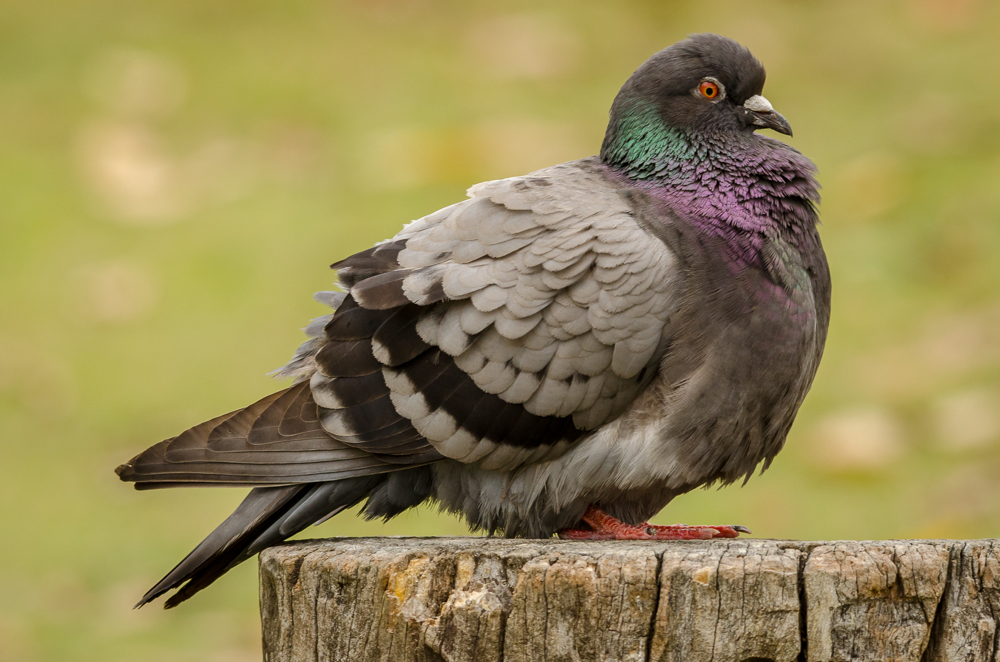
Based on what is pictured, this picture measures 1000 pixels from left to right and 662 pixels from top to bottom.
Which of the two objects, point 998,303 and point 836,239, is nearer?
point 998,303

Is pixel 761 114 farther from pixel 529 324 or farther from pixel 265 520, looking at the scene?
pixel 265 520

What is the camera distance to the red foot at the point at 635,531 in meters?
4.47

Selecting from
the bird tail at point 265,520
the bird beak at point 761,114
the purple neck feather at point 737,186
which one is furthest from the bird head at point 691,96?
the bird tail at point 265,520

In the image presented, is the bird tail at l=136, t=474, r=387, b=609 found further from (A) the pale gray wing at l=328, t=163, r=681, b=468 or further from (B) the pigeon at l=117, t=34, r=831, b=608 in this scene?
(A) the pale gray wing at l=328, t=163, r=681, b=468

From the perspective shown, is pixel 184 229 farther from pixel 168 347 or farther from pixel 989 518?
pixel 989 518

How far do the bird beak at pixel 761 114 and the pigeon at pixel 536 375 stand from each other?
19.4 inches

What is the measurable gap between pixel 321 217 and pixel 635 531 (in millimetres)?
8894

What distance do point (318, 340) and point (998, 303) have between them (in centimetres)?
836

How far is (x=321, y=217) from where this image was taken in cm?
1280

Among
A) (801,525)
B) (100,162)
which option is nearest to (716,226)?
(801,525)

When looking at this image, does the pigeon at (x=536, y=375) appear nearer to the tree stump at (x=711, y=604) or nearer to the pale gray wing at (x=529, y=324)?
the pale gray wing at (x=529, y=324)

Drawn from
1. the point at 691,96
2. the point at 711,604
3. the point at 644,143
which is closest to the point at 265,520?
the point at 711,604

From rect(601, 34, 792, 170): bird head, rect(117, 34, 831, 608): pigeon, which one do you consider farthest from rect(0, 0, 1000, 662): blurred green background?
rect(601, 34, 792, 170): bird head

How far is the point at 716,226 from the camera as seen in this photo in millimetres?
4633
